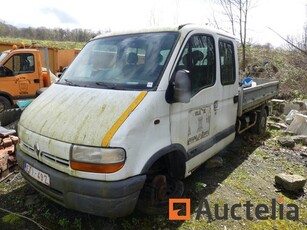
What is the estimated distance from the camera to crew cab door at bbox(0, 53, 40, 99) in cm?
793

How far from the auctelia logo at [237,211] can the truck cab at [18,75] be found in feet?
22.0

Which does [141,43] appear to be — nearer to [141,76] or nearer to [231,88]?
[141,76]

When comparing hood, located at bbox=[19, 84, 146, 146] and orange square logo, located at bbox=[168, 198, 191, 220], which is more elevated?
hood, located at bbox=[19, 84, 146, 146]

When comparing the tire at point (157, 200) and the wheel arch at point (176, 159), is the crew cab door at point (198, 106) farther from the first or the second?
the tire at point (157, 200)

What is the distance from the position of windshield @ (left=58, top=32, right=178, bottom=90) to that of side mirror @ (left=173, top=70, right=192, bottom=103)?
217 millimetres

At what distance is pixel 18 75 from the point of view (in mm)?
8133

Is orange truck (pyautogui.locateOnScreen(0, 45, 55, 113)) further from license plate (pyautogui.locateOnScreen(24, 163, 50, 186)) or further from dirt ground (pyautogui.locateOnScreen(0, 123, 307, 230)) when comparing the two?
license plate (pyautogui.locateOnScreen(24, 163, 50, 186))

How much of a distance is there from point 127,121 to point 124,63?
0.99m

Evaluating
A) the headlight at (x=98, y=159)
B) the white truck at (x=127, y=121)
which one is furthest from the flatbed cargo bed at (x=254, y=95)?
the headlight at (x=98, y=159)

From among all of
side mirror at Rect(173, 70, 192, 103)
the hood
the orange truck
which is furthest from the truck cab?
side mirror at Rect(173, 70, 192, 103)

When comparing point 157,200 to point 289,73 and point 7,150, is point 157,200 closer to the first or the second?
point 7,150

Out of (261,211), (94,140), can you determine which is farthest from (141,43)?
(261,211)

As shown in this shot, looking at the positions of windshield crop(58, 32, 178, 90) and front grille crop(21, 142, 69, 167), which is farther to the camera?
windshield crop(58, 32, 178, 90)

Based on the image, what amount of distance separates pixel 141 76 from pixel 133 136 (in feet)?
2.57
